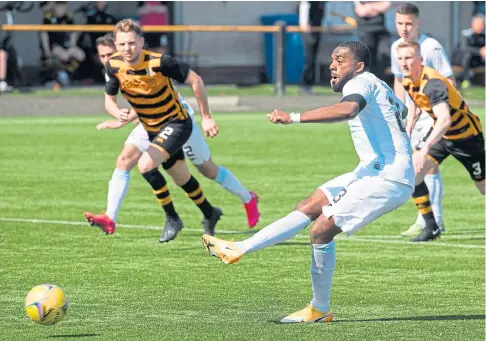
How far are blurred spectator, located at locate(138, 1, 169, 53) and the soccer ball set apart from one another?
21.5m

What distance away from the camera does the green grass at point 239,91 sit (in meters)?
27.9

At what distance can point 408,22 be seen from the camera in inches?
509

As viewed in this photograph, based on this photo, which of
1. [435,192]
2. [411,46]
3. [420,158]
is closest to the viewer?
[420,158]

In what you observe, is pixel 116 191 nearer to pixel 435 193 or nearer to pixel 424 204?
pixel 424 204

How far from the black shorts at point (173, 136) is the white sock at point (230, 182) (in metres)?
0.87

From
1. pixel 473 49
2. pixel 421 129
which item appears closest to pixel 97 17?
pixel 473 49

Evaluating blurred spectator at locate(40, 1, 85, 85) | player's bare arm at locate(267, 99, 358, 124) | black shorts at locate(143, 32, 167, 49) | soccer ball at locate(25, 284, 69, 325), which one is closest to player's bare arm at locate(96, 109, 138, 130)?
soccer ball at locate(25, 284, 69, 325)

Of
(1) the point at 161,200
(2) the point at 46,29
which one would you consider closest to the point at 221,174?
(1) the point at 161,200

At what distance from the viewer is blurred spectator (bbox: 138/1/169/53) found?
2983 centimetres

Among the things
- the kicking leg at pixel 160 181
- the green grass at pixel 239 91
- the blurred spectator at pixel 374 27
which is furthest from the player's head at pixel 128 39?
the blurred spectator at pixel 374 27

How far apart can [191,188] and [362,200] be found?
430 centimetres

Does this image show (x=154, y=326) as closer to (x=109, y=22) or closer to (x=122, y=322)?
(x=122, y=322)

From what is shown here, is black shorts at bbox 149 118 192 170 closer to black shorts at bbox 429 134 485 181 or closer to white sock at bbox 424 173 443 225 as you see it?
black shorts at bbox 429 134 485 181

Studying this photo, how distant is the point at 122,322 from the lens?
28.5 ft
